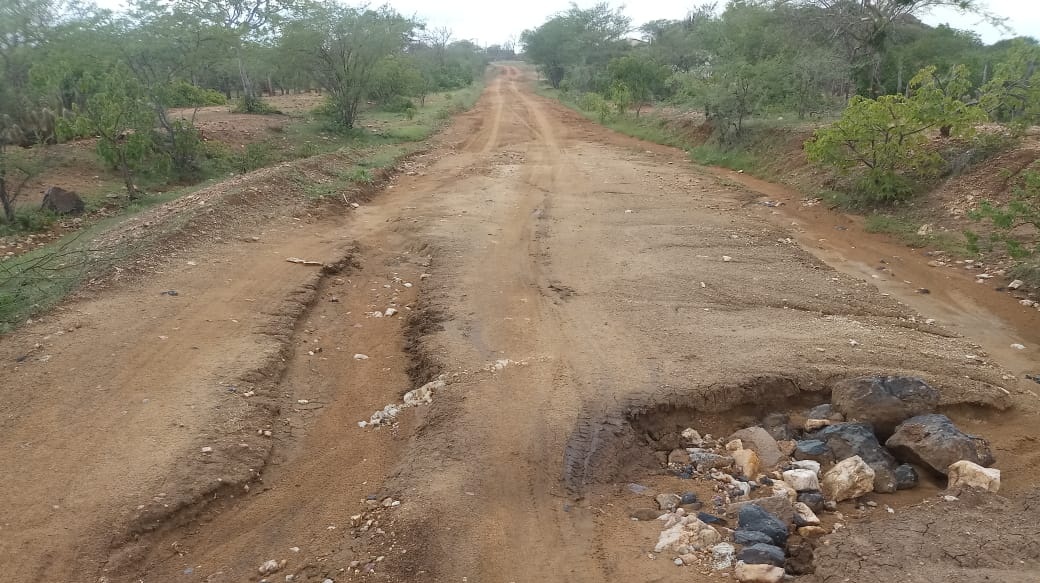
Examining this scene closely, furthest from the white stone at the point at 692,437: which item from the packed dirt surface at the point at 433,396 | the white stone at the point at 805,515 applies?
the white stone at the point at 805,515

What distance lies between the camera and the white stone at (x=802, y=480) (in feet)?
12.5

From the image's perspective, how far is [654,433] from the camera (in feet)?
14.7

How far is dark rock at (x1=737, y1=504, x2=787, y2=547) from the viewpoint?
10.7ft

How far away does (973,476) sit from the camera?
3.72 meters

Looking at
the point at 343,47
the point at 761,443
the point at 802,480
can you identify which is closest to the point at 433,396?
the point at 761,443

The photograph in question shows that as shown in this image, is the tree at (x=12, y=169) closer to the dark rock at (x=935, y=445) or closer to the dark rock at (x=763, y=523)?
the dark rock at (x=763, y=523)

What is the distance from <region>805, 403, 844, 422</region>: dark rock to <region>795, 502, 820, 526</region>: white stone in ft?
3.89

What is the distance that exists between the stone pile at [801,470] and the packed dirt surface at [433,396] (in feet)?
0.58

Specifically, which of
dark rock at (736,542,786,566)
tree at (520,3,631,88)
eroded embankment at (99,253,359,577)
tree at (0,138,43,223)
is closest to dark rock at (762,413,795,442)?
dark rock at (736,542,786,566)

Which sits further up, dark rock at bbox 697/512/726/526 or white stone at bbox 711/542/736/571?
white stone at bbox 711/542/736/571

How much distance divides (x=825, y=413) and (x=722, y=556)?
1950 mm

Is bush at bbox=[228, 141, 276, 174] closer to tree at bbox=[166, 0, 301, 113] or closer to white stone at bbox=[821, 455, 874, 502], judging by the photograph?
tree at bbox=[166, 0, 301, 113]

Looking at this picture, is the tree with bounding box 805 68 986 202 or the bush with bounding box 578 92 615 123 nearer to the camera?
the tree with bounding box 805 68 986 202

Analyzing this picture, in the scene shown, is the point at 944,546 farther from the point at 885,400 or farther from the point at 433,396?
the point at 433,396
